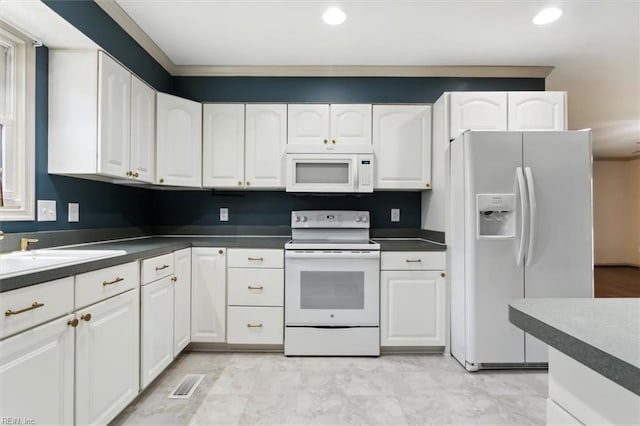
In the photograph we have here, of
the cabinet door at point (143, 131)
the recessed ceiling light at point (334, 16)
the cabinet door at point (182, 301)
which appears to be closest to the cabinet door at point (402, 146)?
the recessed ceiling light at point (334, 16)

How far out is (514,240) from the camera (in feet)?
7.63

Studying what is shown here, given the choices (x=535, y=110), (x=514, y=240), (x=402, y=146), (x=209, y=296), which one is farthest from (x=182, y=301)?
(x=535, y=110)

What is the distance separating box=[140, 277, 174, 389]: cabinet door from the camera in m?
1.91

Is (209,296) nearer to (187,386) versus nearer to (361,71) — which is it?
(187,386)

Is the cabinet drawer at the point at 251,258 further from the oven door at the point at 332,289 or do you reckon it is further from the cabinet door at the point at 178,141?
the cabinet door at the point at 178,141

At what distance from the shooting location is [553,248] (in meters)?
2.34

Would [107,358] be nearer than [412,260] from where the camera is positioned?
Yes

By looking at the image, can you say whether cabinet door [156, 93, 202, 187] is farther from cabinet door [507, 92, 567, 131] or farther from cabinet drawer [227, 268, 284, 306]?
cabinet door [507, 92, 567, 131]

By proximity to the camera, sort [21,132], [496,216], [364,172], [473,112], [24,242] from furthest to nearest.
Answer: [364,172] < [473,112] < [496,216] < [21,132] < [24,242]

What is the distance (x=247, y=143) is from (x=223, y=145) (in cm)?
22

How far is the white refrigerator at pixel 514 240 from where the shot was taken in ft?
7.64

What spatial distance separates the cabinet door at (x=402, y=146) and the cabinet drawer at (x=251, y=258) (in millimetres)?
1147

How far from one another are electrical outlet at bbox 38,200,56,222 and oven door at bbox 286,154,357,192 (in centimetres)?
161

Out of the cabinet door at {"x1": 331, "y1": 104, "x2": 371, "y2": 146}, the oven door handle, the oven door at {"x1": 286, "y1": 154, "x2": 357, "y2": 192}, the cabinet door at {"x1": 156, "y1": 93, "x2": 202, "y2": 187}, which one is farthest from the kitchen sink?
the cabinet door at {"x1": 331, "y1": 104, "x2": 371, "y2": 146}
